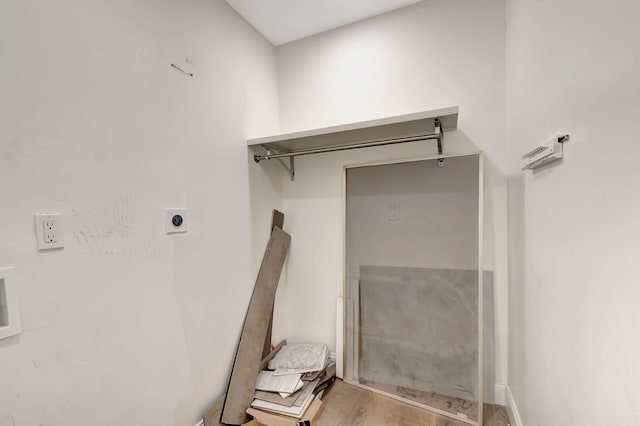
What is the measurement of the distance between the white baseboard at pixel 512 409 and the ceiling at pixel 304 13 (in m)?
2.56

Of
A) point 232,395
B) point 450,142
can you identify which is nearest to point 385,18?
point 450,142

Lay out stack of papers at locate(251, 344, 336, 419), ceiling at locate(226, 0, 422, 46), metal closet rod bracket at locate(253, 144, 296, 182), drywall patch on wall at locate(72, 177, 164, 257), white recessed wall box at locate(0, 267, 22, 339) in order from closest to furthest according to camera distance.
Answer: white recessed wall box at locate(0, 267, 22, 339) → drywall patch on wall at locate(72, 177, 164, 257) → stack of papers at locate(251, 344, 336, 419) → ceiling at locate(226, 0, 422, 46) → metal closet rod bracket at locate(253, 144, 296, 182)

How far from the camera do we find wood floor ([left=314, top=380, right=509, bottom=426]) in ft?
5.29

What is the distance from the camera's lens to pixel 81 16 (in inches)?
41.3

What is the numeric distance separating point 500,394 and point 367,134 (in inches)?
73.9

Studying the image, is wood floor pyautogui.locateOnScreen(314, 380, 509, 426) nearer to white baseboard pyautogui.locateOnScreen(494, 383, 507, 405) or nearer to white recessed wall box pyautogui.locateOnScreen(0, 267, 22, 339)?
white baseboard pyautogui.locateOnScreen(494, 383, 507, 405)

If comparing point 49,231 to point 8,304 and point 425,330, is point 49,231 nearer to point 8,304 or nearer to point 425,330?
point 8,304

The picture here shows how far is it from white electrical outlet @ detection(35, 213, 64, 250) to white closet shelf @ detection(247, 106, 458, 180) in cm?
115

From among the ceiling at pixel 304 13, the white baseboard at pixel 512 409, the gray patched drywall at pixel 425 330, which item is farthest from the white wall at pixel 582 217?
the ceiling at pixel 304 13

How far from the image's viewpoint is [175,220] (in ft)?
4.62

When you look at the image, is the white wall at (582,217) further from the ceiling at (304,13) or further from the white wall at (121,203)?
the white wall at (121,203)

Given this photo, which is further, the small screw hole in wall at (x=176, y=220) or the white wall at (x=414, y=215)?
the white wall at (x=414, y=215)

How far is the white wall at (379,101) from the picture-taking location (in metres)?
1.73

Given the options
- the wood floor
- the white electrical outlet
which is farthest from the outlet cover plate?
the wood floor
